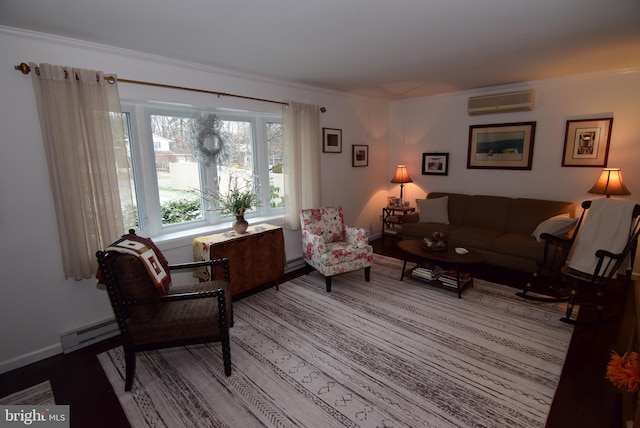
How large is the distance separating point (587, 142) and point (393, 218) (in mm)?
2663

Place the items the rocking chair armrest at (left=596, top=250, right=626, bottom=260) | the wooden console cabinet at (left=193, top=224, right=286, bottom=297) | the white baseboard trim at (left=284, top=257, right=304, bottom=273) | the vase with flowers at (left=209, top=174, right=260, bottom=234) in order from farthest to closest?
the white baseboard trim at (left=284, top=257, right=304, bottom=273) < the vase with flowers at (left=209, top=174, right=260, bottom=234) < the wooden console cabinet at (left=193, top=224, right=286, bottom=297) < the rocking chair armrest at (left=596, top=250, right=626, bottom=260)

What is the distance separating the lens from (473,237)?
408cm

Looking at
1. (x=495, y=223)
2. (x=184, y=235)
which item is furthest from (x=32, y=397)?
(x=495, y=223)

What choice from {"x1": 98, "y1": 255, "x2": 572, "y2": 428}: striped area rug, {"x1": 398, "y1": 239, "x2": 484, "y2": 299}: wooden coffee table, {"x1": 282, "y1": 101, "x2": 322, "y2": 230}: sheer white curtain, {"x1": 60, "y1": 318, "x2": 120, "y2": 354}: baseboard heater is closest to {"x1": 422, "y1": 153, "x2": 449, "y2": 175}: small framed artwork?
{"x1": 398, "y1": 239, "x2": 484, "y2": 299}: wooden coffee table

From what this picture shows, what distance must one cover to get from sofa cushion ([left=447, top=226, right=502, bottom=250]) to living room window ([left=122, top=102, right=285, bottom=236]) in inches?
93.6

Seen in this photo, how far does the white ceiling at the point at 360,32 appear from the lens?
76.3 inches

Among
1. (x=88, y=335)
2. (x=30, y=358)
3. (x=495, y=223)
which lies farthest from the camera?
(x=495, y=223)

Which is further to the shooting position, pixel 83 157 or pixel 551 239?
pixel 551 239

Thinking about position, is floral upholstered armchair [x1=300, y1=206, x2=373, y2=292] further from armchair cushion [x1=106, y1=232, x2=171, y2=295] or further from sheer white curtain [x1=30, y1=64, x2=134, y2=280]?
sheer white curtain [x1=30, y1=64, x2=134, y2=280]

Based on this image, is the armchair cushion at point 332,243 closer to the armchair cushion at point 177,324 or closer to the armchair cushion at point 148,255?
the armchair cushion at point 177,324

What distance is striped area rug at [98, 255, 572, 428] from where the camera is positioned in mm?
1883

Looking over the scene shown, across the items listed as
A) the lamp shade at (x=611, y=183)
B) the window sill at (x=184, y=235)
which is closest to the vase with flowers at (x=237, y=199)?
the window sill at (x=184, y=235)

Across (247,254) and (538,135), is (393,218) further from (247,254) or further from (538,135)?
(247,254)

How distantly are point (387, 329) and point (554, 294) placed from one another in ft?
6.65
